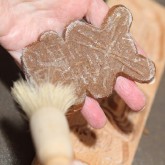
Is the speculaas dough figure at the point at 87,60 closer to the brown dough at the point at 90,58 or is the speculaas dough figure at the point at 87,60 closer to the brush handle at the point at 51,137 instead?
the brown dough at the point at 90,58


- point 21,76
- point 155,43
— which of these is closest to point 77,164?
point 21,76

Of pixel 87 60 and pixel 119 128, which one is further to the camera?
pixel 119 128

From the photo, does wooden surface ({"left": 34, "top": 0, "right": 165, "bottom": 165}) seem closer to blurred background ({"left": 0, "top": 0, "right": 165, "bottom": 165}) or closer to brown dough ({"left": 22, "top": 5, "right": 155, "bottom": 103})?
blurred background ({"left": 0, "top": 0, "right": 165, "bottom": 165})

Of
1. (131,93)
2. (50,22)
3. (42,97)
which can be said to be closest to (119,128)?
(131,93)

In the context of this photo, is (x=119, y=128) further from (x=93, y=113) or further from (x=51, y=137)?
(x=51, y=137)

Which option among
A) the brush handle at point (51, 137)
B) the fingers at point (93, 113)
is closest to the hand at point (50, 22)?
the fingers at point (93, 113)

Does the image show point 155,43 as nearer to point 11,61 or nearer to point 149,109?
point 149,109
